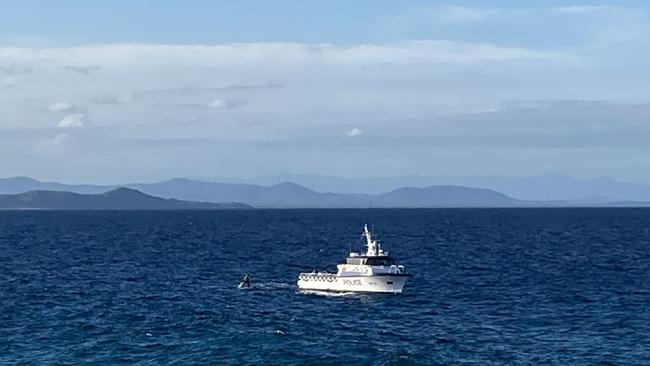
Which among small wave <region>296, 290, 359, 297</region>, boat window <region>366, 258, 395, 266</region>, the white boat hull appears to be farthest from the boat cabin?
small wave <region>296, 290, 359, 297</region>

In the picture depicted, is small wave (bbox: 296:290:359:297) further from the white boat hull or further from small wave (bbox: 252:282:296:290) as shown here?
small wave (bbox: 252:282:296:290)

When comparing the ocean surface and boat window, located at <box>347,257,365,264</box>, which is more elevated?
boat window, located at <box>347,257,365,264</box>

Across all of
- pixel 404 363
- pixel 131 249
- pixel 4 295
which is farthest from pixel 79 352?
pixel 131 249

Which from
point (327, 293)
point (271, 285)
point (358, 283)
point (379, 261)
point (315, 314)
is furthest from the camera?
point (271, 285)

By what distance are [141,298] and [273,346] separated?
3299 cm

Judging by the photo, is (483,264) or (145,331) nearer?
(145,331)

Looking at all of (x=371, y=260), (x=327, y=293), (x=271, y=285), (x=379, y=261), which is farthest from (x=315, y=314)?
(x=271, y=285)

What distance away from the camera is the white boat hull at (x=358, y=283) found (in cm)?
10244

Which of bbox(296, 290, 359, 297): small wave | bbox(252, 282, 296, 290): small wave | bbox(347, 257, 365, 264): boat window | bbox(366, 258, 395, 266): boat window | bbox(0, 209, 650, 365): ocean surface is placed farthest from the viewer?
bbox(252, 282, 296, 290): small wave

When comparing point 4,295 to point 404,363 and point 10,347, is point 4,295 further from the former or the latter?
point 404,363

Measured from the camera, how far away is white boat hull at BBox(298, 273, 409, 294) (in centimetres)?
10244

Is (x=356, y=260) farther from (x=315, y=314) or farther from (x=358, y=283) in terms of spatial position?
(x=315, y=314)

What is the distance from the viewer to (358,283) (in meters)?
103

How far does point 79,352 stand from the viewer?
65.8m
